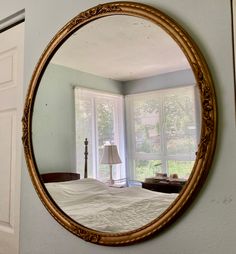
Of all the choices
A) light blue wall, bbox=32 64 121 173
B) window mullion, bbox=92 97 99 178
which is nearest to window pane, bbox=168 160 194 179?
window mullion, bbox=92 97 99 178

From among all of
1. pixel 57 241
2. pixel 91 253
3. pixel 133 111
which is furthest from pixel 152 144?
pixel 57 241

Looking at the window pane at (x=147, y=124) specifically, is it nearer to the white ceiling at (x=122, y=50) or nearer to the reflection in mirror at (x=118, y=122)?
the reflection in mirror at (x=118, y=122)

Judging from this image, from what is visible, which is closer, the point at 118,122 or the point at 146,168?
the point at 146,168

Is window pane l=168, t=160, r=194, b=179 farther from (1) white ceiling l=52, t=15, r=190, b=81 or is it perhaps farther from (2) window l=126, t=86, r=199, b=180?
(1) white ceiling l=52, t=15, r=190, b=81

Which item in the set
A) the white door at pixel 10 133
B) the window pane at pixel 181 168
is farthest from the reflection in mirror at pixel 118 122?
the white door at pixel 10 133

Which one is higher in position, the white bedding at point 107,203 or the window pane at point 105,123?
the window pane at point 105,123

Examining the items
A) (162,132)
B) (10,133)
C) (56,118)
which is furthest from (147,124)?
(10,133)

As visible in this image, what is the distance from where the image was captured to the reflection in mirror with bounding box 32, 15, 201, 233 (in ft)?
2.89

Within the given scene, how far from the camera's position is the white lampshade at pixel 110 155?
3.42 feet

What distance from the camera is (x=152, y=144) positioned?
94 centimetres

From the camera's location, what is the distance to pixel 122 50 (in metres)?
1.02

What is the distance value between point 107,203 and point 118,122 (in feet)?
0.97

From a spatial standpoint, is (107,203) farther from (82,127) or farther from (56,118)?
(56,118)

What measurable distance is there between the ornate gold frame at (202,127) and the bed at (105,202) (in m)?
0.02
